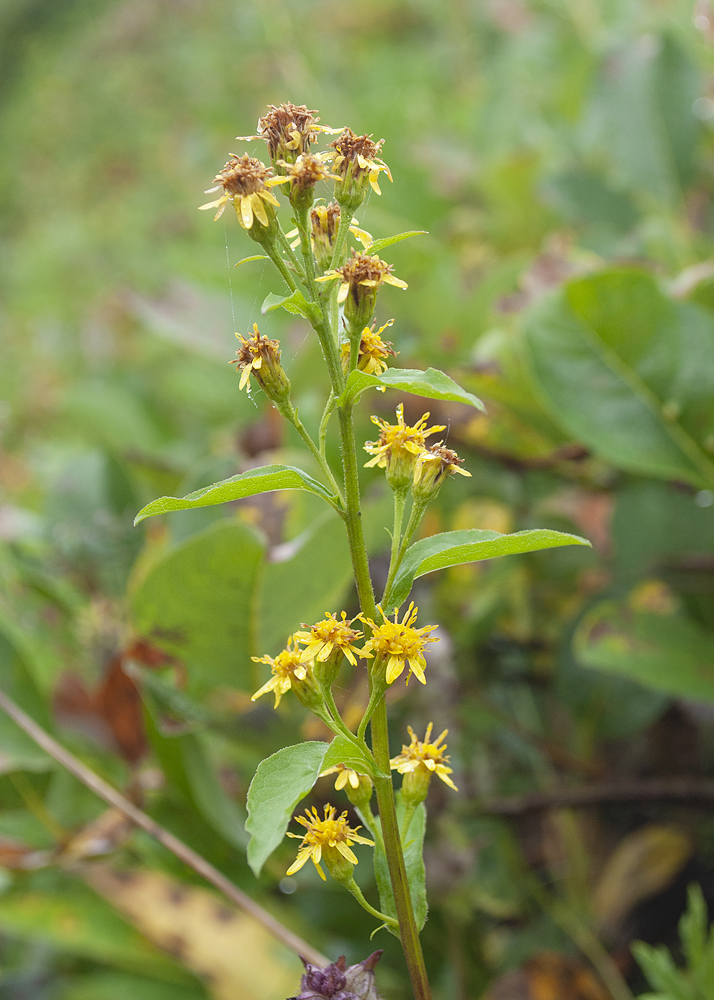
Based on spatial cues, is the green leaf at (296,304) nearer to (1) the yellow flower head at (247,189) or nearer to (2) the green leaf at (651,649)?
(1) the yellow flower head at (247,189)

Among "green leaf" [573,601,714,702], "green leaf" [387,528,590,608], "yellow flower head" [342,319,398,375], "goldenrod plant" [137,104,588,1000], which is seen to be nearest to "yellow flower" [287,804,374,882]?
"goldenrod plant" [137,104,588,1000]

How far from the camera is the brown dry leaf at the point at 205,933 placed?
72 centimetres

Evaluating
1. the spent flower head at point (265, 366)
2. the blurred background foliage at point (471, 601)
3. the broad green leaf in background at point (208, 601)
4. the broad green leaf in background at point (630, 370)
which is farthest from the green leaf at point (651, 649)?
the spent flower head at point (265, 366)

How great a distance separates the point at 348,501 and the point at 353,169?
0.16m

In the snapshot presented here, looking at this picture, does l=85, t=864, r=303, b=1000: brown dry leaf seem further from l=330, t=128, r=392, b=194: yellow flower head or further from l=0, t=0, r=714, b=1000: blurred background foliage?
l=330, t=128, r=392, b=194: yellow flower head

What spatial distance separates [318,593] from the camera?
2.15 ft

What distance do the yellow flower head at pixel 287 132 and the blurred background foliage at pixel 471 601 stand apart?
264 mm

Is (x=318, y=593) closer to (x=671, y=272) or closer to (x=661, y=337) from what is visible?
(x=661, y=337)

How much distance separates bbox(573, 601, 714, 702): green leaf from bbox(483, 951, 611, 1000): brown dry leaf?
215 millimetres

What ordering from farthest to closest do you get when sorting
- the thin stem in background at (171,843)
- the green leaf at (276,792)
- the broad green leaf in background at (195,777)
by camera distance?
the broad green leaf in background at (195,777) → the thin stem in background at (171,843) → the green leaf at (276,792)

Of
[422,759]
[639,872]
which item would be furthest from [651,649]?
[422,759]

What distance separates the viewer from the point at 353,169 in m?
0.41

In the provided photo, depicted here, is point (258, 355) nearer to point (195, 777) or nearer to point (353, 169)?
point (353, 169)

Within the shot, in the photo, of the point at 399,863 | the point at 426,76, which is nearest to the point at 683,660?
the point at 399,863
